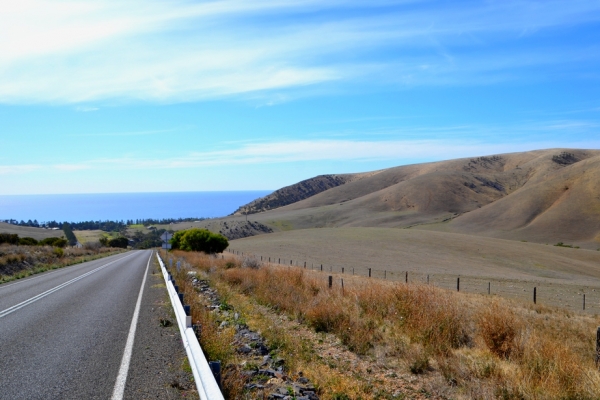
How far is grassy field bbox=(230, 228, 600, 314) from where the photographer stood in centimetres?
3988

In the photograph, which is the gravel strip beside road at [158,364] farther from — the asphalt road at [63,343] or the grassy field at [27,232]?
the grassy field at [27,232]

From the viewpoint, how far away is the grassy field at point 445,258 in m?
39.9

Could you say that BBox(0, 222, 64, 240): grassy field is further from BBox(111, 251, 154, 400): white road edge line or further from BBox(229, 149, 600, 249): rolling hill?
BBox(111, 251, 154, 400): white road edge line

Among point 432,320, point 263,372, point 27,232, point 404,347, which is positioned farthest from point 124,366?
point 27,232

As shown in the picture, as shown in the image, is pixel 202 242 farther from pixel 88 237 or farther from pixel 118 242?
pixel 88 237

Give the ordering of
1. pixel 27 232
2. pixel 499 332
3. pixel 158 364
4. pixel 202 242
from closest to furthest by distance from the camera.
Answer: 1. pixel 158 364
2. pixel 499 332
3. pixel 202 242
4. pixel 27 232

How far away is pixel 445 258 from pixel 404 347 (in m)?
52.4

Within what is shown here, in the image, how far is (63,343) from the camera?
888 centimetres

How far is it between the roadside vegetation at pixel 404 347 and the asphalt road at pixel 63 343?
60.8 inches

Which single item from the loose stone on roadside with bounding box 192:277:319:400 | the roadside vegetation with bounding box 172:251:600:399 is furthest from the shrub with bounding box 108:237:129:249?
the loose stone on roadside with bounding box 192:277:319:400

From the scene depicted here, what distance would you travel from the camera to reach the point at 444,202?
144750mm

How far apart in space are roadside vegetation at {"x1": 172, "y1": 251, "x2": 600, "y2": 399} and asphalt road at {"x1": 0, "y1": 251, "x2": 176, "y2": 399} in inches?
60.8

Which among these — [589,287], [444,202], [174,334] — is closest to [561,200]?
[444,202]

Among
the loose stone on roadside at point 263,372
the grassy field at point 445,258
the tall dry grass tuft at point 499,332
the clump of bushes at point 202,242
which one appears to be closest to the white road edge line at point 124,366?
the loose stone on roadside at point 263,372
